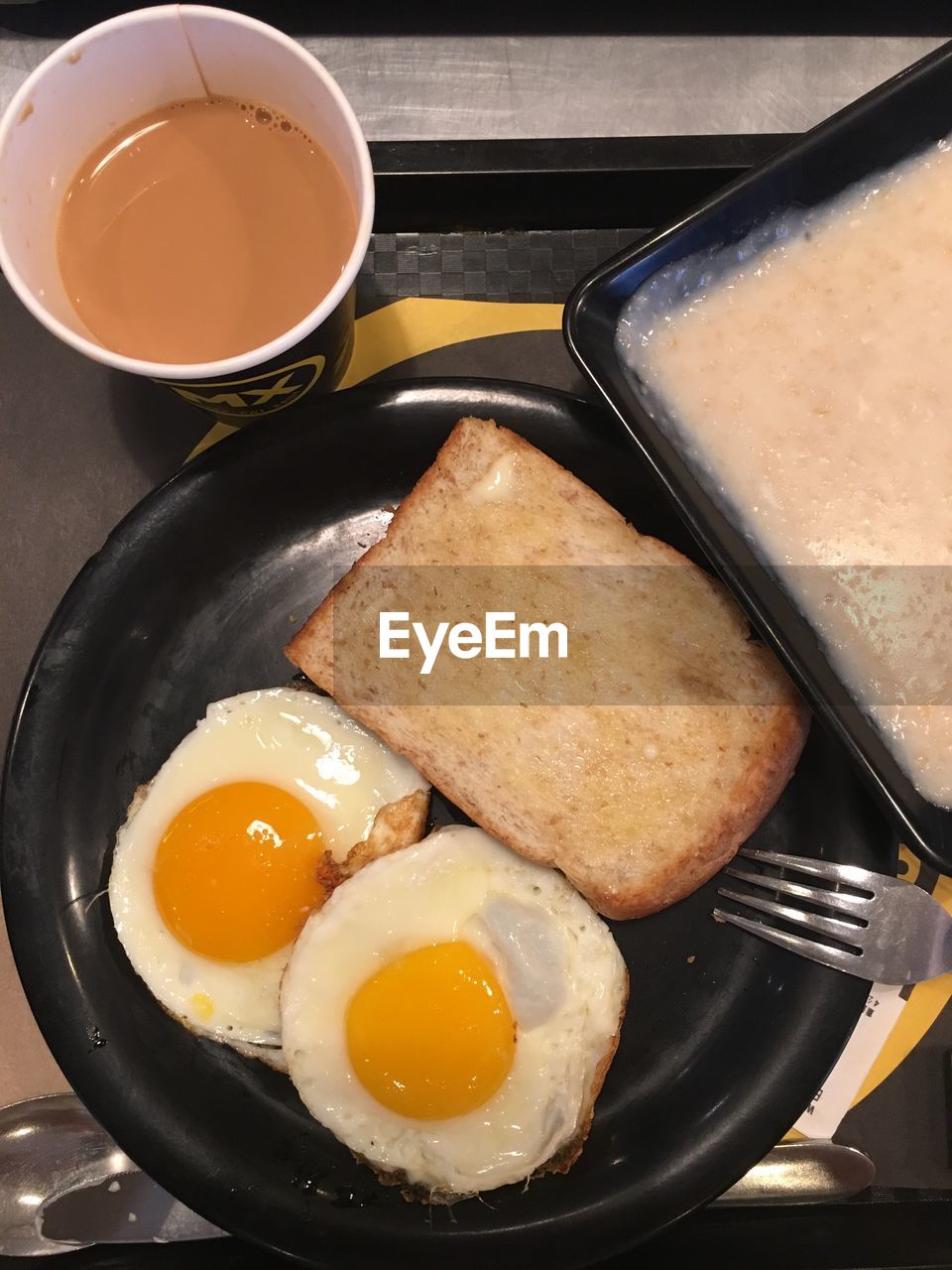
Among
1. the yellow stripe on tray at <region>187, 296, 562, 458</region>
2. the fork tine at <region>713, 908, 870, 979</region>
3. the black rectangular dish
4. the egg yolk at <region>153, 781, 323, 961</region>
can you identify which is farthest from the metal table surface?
the fork tine at <region>713, 908, 870, 979</region>

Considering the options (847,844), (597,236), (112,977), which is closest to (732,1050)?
(847,844)

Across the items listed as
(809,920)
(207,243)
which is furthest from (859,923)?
(207,243)

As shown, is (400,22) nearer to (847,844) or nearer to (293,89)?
(293,89)

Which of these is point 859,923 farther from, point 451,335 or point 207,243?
point 207,243

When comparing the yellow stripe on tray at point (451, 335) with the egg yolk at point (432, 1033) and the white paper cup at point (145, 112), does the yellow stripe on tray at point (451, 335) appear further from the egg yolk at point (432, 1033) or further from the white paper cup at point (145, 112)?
the egg yolk at point (432, 1033)

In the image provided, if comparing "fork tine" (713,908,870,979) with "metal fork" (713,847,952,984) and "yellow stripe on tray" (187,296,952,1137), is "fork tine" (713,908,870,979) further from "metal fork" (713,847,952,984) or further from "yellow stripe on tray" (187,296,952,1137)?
"yellow stripe on tray" (187,296,952,1137)
